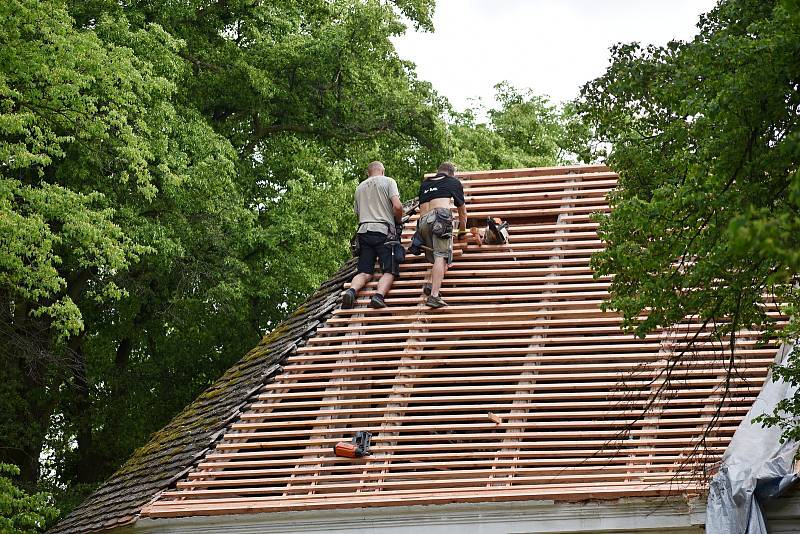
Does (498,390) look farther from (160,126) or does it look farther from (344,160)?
(344,160)

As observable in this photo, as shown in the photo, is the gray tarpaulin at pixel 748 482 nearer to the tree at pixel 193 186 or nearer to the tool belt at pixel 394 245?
the tool belt at pixel 394 245

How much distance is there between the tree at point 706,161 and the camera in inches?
267

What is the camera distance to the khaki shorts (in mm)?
11508

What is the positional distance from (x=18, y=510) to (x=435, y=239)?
233 inches

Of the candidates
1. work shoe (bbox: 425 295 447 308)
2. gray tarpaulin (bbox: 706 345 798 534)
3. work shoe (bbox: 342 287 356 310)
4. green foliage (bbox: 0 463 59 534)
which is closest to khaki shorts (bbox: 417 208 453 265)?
work shoe (bbox: 425 295 447 308)

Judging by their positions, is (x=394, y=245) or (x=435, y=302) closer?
(x=435, y=302)

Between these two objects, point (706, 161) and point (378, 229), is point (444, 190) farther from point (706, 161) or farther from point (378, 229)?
point (706, 161)

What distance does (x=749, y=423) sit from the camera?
9.05 m

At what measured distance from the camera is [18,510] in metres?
14.0

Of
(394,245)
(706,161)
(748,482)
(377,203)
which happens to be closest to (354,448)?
(394,245)

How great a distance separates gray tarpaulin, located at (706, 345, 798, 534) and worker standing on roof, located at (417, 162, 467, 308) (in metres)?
3.39

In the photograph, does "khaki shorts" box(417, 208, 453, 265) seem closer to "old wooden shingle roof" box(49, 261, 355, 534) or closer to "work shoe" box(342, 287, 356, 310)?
"work shoe" box(342, 287, 356, 310)

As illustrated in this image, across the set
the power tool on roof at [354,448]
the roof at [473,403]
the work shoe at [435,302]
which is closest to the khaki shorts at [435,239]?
the roof at [473,403]

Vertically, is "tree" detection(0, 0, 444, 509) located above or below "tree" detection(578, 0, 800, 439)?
above
